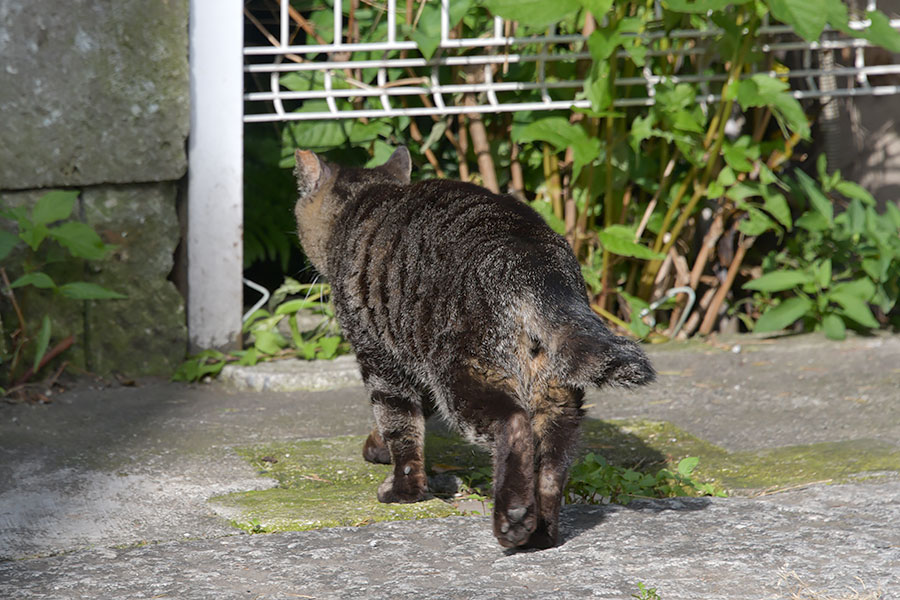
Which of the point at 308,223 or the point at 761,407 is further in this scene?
the point at 761,407

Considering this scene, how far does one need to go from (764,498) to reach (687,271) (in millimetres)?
2117

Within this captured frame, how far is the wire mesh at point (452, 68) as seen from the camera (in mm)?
4082

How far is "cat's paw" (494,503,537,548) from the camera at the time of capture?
87.1 inches

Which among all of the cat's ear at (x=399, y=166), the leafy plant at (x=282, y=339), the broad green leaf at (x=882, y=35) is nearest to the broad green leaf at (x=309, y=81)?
the leafy plant at (x=282, y=339)

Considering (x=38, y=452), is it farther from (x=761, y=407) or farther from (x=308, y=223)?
(x=761, y=407)

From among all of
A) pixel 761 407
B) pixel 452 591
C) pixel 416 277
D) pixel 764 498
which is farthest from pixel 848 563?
pixel 761 407

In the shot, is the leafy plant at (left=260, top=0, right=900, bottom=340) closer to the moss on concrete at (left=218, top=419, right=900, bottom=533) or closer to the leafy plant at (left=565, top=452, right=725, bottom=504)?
the moss on concrete at (left=218, top=419, right=900, bottom=533)

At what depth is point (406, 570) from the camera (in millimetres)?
2139

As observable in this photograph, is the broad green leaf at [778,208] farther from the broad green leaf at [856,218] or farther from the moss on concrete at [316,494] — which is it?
the moss on concrete at [316,494]

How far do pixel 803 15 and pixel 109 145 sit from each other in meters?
2.59

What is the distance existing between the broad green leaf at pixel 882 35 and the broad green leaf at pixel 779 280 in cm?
103

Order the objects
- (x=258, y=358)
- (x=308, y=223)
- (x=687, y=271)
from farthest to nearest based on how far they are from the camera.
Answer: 1. (x=687, y=271)
2. (x=258, y=358)
3. (x=308, y=223)

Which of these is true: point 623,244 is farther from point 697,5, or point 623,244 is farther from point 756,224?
point 697,5

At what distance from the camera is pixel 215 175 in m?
4.07
